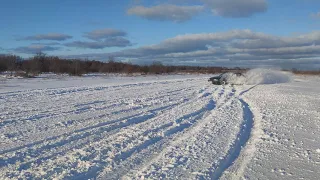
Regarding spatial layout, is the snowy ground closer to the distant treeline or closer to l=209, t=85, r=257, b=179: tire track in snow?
l=209, t=85, r=257, b=179: tire track in snow

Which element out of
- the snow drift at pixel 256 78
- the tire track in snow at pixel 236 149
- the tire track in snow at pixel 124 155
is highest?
the snow drift at pixel 256 78

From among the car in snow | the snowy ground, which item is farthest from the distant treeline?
the snowy ground

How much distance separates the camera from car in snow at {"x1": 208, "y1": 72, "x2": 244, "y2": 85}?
115 feet

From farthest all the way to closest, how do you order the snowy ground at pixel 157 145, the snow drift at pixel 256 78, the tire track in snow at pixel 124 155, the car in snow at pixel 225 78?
the snow drift at pixel 256 78, the car in snow at pixel 225 78, the snowy ground at pixel 157 145, the tire track in snow at pixel 124 155

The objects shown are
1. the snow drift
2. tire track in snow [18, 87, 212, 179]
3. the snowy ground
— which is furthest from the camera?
the snow drift

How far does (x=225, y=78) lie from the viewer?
35656 millimetres

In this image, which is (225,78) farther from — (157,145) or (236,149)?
(157,145)

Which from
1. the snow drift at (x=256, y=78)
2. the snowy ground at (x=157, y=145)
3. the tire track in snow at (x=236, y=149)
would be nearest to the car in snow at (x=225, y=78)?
the snow drift at (x=256, y=78)

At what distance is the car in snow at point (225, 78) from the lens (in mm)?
34938

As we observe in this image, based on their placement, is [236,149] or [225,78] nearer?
[236,149]

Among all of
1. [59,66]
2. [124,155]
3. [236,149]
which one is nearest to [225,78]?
[236,149]

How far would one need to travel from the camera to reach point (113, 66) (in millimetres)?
94812

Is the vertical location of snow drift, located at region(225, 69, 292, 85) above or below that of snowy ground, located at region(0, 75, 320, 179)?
above

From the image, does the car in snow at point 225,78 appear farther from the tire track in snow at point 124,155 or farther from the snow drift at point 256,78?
the tire track in snow at point 124,155
